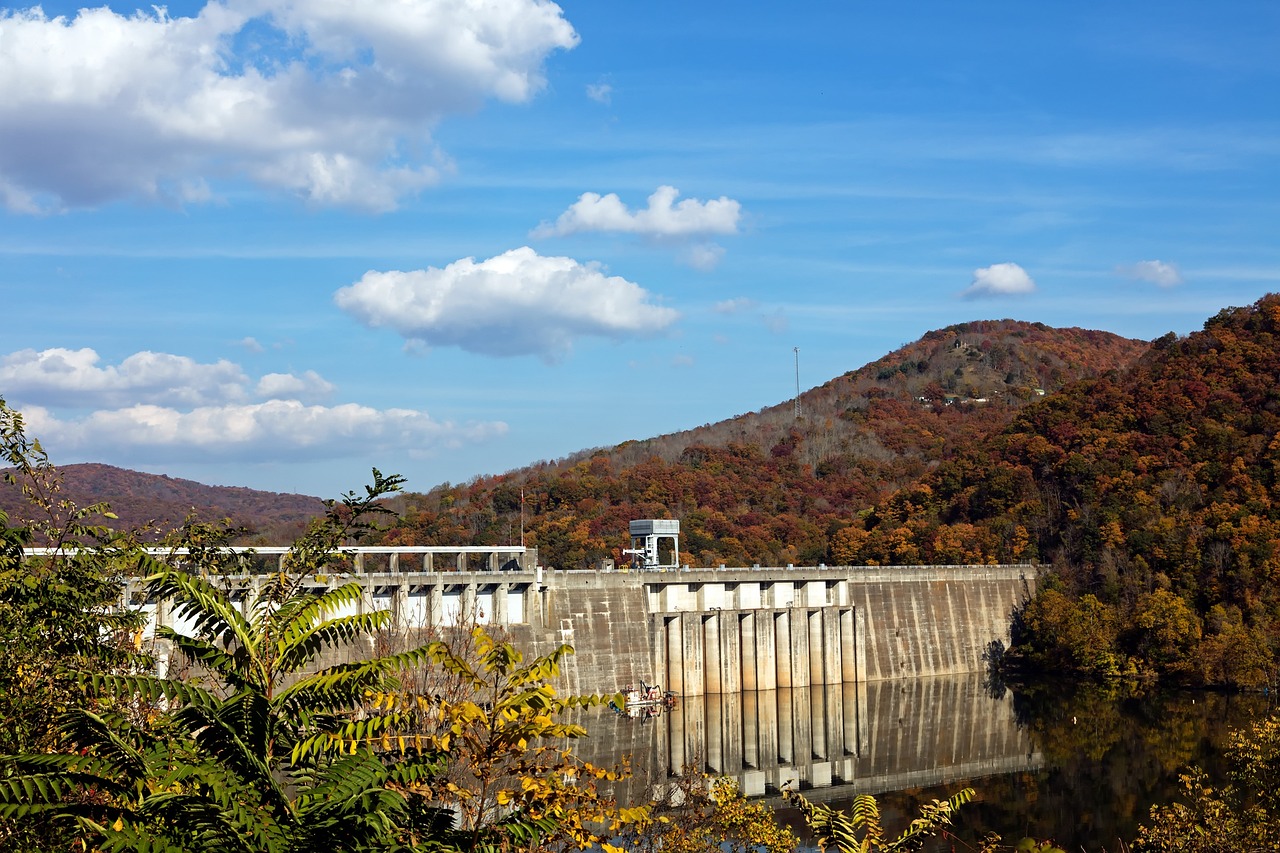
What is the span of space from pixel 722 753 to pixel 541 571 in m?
18.1

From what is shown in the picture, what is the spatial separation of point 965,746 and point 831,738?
6.90 metres

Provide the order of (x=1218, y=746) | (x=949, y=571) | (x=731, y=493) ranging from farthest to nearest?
(x=731, y=493)
(x=949, y=571)
(x=1218, y=746)

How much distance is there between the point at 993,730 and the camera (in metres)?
71.3

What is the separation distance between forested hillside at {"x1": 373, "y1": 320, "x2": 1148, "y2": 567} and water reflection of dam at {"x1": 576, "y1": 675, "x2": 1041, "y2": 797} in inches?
1175

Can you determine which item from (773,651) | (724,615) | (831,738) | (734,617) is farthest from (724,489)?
(831,738)

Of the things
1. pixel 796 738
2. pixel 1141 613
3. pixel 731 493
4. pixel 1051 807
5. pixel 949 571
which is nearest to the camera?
pixel 1051 807

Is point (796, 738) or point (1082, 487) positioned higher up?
point (1082, 487)

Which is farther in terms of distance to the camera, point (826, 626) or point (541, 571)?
point (826, 626)

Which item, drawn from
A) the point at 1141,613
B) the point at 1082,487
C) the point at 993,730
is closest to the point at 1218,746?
the point at 993,730

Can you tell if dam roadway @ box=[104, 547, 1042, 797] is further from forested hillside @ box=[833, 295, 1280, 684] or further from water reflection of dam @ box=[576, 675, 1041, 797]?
forested hillside @ box=[833, 295, 1280, 684]

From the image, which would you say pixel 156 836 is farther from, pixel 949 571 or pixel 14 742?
pixel 949 571

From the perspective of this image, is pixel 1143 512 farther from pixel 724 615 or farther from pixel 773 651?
pixel 724 615

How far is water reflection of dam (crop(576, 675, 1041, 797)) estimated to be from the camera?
196 feet

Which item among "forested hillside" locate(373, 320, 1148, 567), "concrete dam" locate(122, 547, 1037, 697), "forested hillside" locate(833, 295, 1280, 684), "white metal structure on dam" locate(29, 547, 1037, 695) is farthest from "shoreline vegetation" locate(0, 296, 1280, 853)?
"forested hillside" locate(373, 320, 1148, 567)
